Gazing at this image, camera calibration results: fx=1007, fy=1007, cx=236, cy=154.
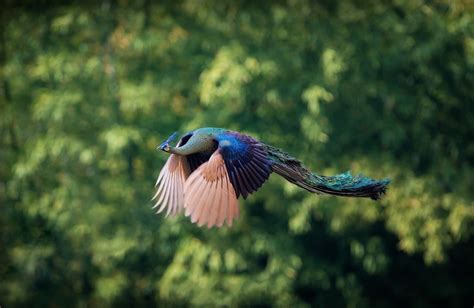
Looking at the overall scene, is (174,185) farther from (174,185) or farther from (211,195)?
(211,195)

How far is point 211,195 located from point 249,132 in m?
6.28

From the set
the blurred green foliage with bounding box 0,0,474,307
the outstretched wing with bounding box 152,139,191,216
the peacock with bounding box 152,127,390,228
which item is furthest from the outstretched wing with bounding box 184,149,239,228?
the blurred green foliage with bounding box 0,0,474,307

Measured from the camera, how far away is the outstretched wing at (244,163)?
253 inches

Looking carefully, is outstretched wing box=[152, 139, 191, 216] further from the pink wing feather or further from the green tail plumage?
the green tail plumage

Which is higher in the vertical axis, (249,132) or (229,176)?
(249,132)

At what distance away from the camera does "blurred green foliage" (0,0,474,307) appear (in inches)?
502

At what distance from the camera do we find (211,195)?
631 cm

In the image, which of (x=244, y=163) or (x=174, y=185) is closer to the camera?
(x=244, y=163)

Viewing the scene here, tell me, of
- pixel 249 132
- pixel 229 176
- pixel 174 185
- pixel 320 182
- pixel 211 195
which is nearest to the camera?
pixel 211 195

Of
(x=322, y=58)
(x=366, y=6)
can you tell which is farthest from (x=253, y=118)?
(x=366, y=6)

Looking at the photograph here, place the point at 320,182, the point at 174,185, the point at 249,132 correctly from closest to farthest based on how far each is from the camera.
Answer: the point at 320,182 → the point at 174,185 → the point at 249,132

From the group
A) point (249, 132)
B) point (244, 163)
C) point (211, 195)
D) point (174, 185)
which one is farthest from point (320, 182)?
point (249, 132)

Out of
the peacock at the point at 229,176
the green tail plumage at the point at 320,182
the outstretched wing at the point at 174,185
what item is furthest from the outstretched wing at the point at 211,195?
the outstretched wing at the point at 174,185

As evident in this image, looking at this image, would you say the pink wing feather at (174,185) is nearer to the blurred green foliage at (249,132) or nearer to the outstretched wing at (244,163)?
the outstretched wing at (244,163)
